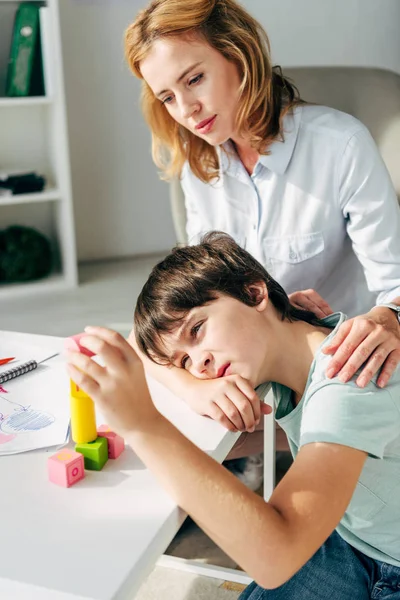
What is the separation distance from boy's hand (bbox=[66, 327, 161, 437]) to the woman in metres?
0.55

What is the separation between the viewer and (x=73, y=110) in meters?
3.32

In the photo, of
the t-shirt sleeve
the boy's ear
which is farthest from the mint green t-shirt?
the boy's ear

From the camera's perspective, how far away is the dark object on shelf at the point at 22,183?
3.00 m

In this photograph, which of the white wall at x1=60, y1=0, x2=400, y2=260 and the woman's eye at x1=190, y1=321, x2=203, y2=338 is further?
the white wall at x1=60, y1=0, x2=400, y2=260

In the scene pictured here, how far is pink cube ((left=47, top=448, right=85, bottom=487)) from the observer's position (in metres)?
0.87

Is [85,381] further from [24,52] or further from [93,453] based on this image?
[24,52]

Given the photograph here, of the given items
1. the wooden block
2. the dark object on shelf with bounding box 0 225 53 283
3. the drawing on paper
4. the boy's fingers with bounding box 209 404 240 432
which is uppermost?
the wooden block

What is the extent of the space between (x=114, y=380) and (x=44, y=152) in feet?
8.80

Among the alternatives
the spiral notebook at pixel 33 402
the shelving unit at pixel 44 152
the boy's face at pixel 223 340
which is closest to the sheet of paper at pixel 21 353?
the spiral notebook at pixel 33 402

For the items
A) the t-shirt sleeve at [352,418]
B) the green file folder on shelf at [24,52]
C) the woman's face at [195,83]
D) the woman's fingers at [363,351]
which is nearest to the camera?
the t-shirt sleeve at [352,418]

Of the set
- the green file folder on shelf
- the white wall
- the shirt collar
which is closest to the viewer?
the shirt collar

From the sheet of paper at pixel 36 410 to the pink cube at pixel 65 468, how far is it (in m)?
0.08

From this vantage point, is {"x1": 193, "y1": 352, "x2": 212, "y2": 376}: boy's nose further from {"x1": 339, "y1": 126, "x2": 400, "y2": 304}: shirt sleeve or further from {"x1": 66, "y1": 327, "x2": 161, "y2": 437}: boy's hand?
{"x1": 339, "y1": 126, "x2": 400, "y2": 304}: shirt sleeve

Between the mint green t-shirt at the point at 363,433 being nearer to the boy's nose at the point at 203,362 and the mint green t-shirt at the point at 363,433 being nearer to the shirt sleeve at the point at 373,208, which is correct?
the boy's nose at the point at 203,362
